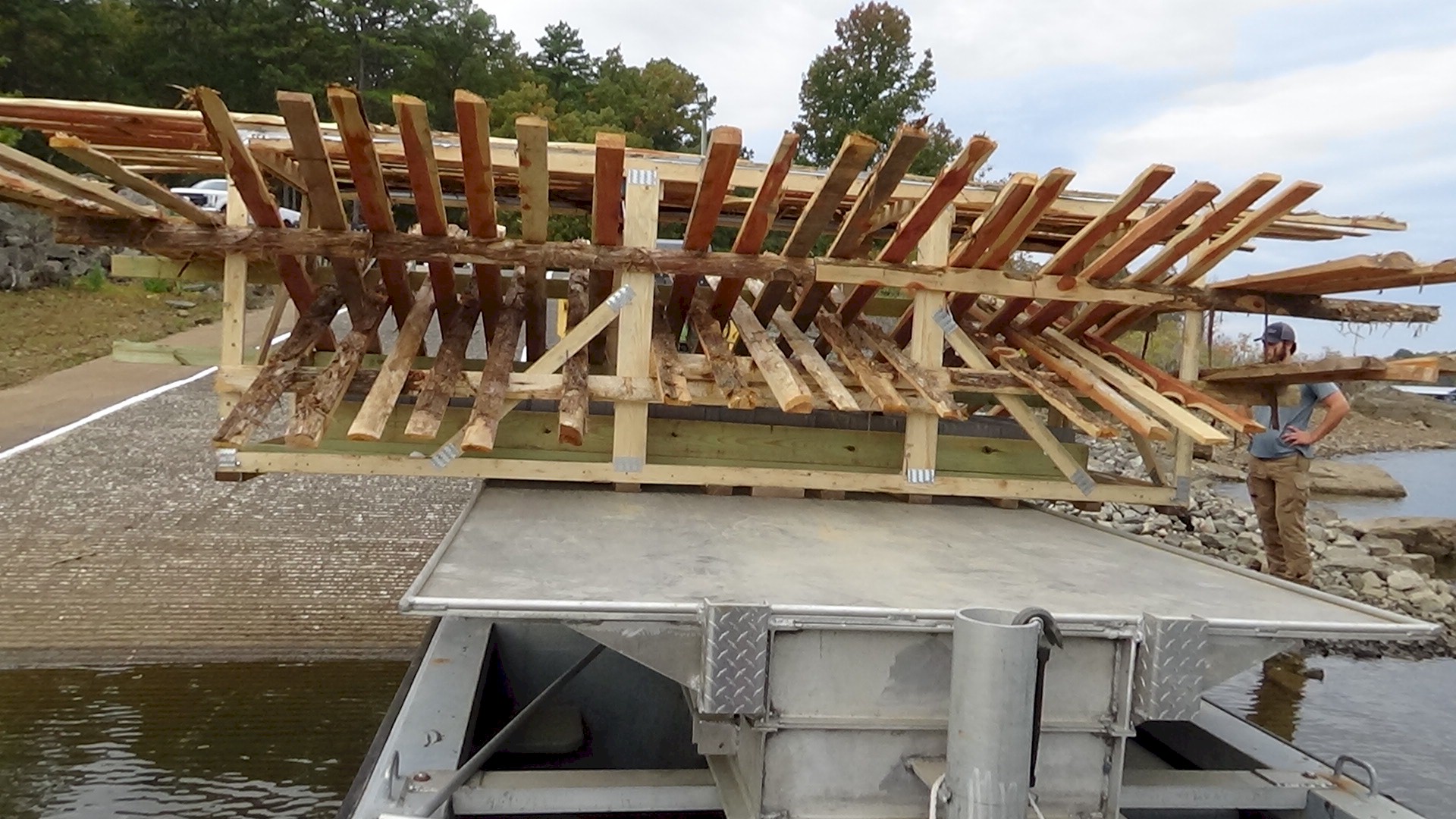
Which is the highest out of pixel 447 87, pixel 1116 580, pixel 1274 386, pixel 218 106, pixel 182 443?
pixel 447 87

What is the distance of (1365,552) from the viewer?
12.4 meters

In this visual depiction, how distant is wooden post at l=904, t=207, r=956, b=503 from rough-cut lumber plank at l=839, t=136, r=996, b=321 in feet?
0.64

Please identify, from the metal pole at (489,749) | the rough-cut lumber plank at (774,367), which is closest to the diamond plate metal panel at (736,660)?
the metal pole at (489,749)

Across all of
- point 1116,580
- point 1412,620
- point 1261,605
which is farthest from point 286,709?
point 1412,620

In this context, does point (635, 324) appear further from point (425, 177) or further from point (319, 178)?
point (319, 178)

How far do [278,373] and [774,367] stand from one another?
7.65ft

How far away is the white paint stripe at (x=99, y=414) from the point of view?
1149cm

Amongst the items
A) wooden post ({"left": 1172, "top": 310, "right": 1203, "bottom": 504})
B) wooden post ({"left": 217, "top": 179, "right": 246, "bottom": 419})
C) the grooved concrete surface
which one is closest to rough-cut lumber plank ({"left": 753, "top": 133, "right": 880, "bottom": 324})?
wooden post ({"left": 1172, "top": 310, "right": 1203, "bottom": 504})

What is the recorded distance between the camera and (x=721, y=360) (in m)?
4.72

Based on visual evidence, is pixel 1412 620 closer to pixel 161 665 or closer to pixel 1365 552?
pixel 161 665

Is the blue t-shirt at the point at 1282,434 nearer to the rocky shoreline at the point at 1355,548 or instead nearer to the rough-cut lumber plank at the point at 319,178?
the rocky shoreline at the point at 1355,548

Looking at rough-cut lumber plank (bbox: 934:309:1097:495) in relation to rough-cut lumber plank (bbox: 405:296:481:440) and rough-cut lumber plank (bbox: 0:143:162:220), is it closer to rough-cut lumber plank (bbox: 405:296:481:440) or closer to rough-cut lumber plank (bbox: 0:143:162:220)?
rough-cut lumber plank (bbox: 405:296:481:440)

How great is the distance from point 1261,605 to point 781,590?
1.75 m

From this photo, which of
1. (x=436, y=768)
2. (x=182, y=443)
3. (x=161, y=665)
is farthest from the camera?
(x=182, y=443)
